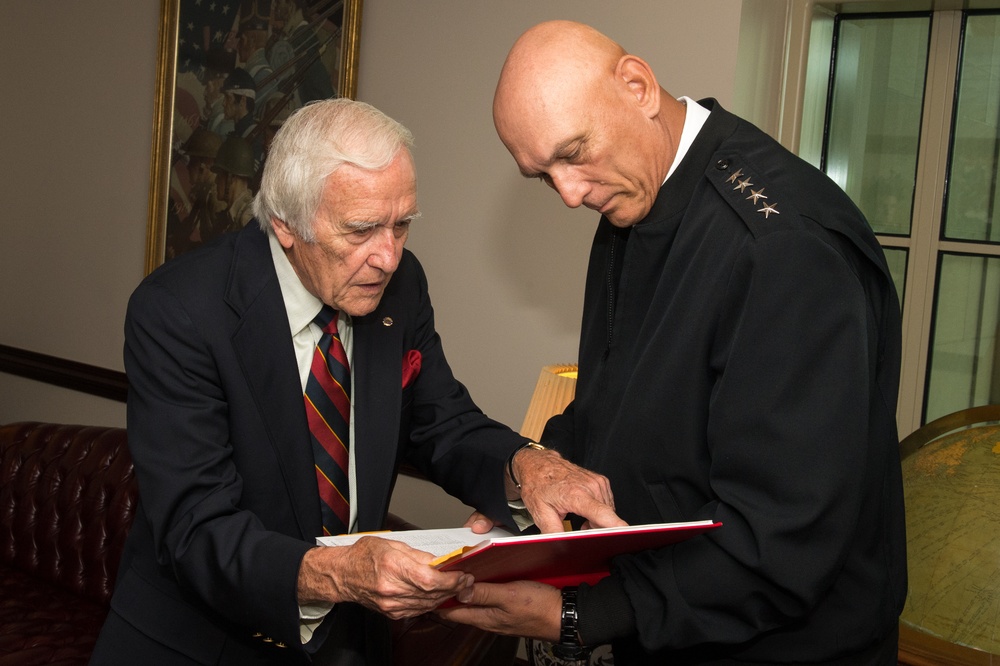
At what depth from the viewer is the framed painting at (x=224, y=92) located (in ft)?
14.3

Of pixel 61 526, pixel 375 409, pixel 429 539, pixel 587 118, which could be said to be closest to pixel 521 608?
pixel 429 539

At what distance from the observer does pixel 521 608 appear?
178 centimetres

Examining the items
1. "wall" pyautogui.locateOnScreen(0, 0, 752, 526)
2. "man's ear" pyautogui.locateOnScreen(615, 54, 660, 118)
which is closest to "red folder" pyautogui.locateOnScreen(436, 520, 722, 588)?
"man's ear" pyautogui.locateOnScreen(615, 54, 660, 118)

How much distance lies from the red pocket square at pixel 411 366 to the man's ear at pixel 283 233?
0.40 meters

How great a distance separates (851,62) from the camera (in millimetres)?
3605

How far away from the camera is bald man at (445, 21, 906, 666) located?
148cm

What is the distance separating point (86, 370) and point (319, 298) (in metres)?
3.89

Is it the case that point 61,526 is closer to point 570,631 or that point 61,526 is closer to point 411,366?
point 411,366

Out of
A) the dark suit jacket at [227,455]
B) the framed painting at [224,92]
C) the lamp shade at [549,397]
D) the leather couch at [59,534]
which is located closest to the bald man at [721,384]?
the dark suit jacket at [227,455]

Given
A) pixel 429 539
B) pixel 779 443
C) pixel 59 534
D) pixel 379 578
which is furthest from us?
pixel 59 534

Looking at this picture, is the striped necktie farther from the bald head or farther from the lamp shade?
the lamp shade

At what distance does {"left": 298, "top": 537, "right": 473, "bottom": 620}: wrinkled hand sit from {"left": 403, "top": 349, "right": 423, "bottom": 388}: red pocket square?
531 mm

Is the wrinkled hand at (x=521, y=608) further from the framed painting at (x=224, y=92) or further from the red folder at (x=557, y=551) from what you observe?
the framed painting at (x=224, y=92)

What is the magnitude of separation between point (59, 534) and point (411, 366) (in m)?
2.27
